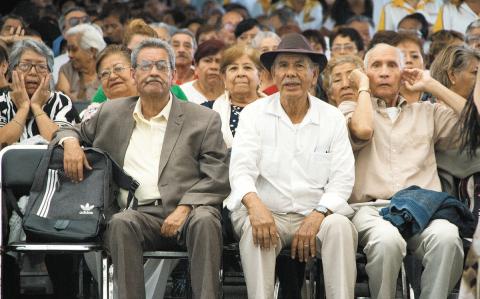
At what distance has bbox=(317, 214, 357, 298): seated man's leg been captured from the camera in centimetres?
699

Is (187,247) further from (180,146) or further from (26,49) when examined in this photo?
(26,49)

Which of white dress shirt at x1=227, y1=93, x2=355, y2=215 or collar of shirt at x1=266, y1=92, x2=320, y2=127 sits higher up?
collar of shirt at x1=266, y1=92, x2=320, y2=127

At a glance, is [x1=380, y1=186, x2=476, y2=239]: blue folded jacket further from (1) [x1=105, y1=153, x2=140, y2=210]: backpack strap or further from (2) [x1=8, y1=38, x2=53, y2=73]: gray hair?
(2) [x1=8, y1=38, x2=53, y2=73]: gray hair

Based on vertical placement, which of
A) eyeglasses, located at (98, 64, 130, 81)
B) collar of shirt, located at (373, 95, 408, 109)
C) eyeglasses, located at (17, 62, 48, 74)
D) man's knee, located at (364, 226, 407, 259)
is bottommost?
man's knee, located at (364, 226, 407, 259)

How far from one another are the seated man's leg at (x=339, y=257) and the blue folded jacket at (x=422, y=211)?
37 cm


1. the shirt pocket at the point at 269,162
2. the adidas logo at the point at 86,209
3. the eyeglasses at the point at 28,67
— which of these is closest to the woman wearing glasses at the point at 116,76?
the eyeglasses at the point at 28,67

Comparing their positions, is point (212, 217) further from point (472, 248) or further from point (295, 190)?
point (472, 248)

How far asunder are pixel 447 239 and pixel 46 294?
3305mm

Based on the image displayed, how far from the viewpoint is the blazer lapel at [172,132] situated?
758 cm

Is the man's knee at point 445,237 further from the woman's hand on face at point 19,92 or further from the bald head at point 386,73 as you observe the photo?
the woman's hand on face at point 19,92

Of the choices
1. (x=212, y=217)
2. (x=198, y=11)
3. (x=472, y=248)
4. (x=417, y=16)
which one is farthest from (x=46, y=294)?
(x=198, y=11)

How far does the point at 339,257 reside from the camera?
276 inches

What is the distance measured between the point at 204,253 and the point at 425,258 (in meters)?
1.34

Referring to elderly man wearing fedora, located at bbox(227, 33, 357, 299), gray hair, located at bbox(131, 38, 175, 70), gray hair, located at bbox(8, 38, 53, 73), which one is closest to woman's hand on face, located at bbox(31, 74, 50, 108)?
gray hair, located at bbox(8, 38, 53, 73)
